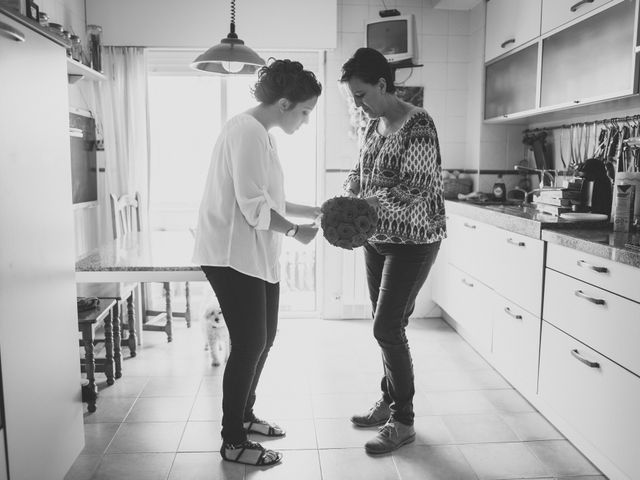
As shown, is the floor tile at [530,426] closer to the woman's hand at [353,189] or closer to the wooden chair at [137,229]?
the woman's hand at [353,189]

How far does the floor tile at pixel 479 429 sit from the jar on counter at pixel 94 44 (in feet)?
9.76

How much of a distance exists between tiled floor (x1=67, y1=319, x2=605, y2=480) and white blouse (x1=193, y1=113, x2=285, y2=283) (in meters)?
0.80

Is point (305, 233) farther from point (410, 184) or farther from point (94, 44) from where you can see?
point (94, 44)

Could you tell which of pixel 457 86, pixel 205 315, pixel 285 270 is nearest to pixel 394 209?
pixel 205 315

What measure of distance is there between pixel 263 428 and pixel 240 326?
0.64 metres

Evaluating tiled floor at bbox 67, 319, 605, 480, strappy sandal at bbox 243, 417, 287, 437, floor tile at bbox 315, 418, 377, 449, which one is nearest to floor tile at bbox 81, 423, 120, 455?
tiled floor at bbox 67, 319, 605, 480

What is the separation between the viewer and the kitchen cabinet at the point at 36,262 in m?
1.43

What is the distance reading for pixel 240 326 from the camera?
1913 mm

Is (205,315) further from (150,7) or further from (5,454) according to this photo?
(150,7)

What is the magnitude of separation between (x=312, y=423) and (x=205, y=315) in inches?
35.2

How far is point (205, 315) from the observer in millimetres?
3027

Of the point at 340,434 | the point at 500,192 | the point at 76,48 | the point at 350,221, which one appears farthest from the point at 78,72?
the point at 500,192

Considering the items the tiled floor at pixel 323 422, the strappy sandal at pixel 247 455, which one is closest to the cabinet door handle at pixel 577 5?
the tiled floor at pixel 323 422

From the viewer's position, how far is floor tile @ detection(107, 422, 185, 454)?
2.23 meters
